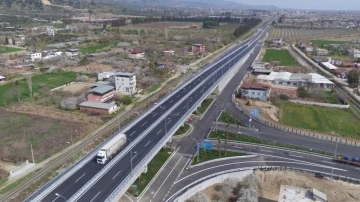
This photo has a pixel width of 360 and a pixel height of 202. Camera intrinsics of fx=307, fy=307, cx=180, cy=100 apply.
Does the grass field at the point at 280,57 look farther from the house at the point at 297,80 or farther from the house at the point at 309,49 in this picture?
the house at the point at 297,80

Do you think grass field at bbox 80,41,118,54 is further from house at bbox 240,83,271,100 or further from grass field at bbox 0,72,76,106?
house at bbox 240,83,271,100

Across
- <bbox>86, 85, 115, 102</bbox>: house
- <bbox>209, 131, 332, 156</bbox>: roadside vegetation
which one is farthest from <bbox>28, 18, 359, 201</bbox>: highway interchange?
<bbox>86, 85, 115, 102</bbox>: house

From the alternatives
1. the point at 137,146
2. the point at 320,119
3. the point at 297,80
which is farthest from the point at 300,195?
the point at 297,80

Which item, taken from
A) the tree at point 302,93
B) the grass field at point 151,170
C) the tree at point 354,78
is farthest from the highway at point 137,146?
the tree at point 354,78

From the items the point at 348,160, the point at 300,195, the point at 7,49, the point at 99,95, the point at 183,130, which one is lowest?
Answer: the point at 183,130

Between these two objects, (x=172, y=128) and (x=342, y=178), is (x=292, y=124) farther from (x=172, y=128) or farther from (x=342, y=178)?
(x=172, y=128)

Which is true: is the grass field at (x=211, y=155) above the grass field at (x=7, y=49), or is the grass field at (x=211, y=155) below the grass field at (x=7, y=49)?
below

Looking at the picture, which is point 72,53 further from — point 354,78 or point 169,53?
point 354,78
